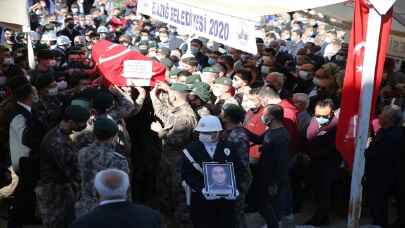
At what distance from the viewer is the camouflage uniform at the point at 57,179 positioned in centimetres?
701

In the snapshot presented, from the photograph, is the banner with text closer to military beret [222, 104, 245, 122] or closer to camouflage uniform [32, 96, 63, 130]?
military beret [222, 104, 245, 122]

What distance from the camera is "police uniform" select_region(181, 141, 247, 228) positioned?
668cm

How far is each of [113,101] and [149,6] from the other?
2.75 metres

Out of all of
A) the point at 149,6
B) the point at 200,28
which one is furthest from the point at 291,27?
the point at 200,28

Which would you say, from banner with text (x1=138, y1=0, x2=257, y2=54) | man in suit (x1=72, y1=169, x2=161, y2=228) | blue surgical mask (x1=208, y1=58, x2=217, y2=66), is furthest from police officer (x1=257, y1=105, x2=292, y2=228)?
blue surgical mask (x1=208, y1=58, x2=217, y2=66)

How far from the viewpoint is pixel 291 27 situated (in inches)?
970

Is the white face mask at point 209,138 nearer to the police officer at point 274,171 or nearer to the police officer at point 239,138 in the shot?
the police officer at point 239,138

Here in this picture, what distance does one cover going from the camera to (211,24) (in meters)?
8.38

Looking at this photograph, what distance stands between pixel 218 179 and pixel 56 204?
70.6 inches

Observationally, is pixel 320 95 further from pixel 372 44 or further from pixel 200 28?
pixel 372 44

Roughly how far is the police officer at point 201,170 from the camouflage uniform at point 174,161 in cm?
117

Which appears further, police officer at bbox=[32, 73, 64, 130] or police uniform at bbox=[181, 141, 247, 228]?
police officer at bbox=[32, 73, 64, 130]

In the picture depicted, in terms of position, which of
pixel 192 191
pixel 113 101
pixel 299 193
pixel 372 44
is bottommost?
pixel 299 193

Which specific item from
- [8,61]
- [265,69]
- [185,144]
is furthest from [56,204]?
[265,69]
